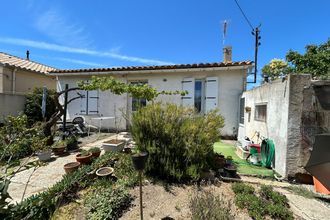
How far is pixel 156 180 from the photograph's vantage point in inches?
165

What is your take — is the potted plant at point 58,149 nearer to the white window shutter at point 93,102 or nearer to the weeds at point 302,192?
the white window shutter at point 93,102

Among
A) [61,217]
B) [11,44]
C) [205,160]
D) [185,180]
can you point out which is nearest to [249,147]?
[205,160]

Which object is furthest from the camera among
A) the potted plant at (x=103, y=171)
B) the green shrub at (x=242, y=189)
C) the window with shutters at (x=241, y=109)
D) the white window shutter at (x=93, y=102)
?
the white window shutter at (x=93, y=102)

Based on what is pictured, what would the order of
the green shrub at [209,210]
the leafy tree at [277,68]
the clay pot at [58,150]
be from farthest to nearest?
the leafy tree at [277,68] < the clay pot at [58,150] < the green shrub at [209,210]

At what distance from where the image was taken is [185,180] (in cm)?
422

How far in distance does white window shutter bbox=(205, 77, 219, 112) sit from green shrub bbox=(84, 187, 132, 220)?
6481 mm

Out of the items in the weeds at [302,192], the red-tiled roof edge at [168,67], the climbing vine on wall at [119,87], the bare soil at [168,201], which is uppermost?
the red-tiled roof edge at [168,67]

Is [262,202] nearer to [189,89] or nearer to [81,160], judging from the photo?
[81,160]

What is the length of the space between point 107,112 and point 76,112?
6.48 ft

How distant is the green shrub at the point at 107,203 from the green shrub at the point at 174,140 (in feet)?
2.97

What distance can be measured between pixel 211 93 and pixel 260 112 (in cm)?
309

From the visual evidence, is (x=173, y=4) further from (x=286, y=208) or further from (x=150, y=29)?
(x=286, y=208)

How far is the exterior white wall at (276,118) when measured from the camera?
4.48m

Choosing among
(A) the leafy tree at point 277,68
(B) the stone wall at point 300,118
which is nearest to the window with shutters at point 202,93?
(B) the stone wall at point 300,118
